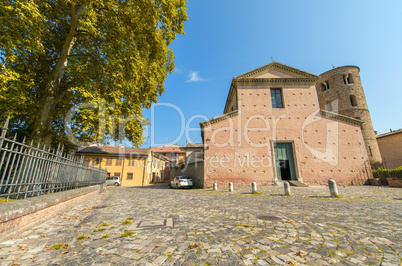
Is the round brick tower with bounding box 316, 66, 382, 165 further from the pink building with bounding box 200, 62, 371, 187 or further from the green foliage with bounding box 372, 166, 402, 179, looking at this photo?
the pink building with bounding box 200, 62, 371, 187

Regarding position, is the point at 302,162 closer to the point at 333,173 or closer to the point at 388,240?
the point at 333,173

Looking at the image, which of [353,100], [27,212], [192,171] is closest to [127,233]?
[27,212]

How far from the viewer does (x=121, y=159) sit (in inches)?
1170

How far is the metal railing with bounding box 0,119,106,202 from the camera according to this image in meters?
3.54

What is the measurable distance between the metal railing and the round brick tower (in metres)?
31.4

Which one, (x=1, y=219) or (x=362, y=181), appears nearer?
(x=1, y=219)

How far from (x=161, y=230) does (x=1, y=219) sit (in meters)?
2.88

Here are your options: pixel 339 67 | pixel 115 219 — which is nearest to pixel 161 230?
pixel 115 219

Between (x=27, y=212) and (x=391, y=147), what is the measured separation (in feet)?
123

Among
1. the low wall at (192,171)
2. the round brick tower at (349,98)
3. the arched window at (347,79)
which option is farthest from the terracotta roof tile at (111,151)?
the arched window at (347,79)

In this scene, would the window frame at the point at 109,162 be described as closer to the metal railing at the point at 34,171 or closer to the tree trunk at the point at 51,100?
the tree trunk at the point at 51,100

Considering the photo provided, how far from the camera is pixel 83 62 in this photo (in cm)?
928

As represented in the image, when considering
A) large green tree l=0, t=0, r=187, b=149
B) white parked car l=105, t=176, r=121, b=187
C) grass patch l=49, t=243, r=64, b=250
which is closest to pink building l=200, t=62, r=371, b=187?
large green tree l=0, t=0, r=187, b=149

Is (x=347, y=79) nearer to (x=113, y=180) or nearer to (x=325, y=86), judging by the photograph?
(x=325, y=86)
